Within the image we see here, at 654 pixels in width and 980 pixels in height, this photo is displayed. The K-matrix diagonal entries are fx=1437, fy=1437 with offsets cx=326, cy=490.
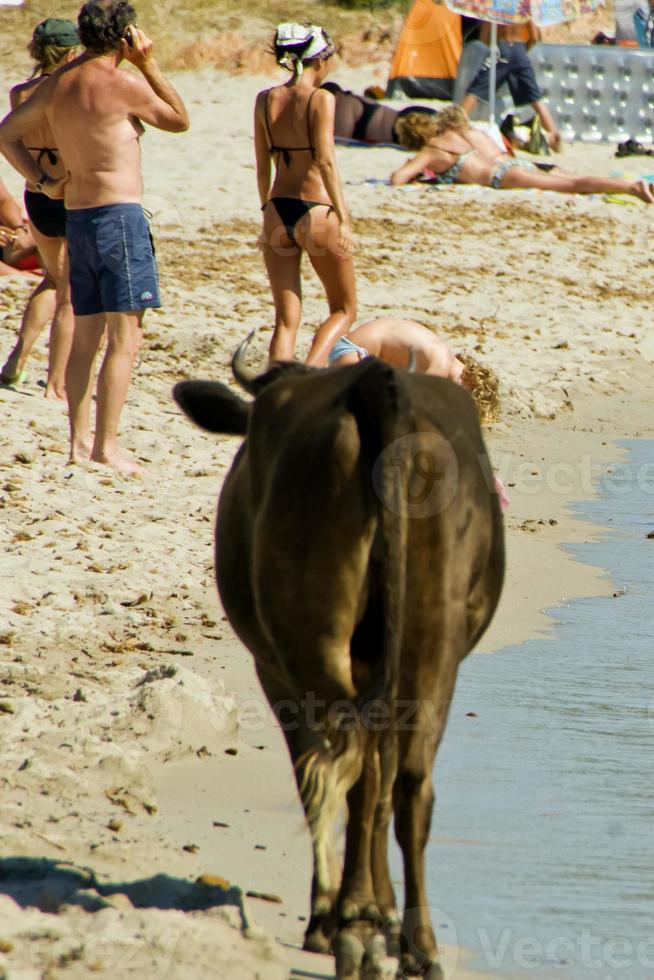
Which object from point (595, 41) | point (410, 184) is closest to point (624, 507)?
point (410, 184)

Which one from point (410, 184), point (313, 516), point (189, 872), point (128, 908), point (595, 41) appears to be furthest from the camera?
point (595, 41)

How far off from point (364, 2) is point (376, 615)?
2410cm

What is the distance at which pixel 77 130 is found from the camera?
22.4ft

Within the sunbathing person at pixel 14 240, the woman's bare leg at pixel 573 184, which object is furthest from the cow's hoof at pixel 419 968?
the woman's bare leg at pixel 573 184

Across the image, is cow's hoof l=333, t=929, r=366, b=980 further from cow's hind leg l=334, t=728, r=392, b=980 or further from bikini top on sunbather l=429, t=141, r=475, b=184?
bikini top on sunbather l=429, t=141, r=475, b=184

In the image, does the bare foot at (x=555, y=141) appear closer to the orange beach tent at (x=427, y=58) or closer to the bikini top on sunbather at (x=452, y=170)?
the orange beach tent at (x=427, y=58)

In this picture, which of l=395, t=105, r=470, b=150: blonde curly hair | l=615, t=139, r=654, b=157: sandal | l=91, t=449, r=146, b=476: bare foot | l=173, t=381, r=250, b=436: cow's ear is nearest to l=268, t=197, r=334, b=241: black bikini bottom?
l=91, t=449, r=146, b=476: bare foot

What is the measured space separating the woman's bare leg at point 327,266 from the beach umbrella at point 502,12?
395 inches

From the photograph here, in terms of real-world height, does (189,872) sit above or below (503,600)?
above

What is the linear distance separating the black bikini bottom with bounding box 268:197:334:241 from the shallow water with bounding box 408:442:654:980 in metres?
2.81

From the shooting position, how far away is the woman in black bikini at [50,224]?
7582mm

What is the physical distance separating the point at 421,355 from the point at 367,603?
337 cm

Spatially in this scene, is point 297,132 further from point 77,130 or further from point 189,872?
point 189,872

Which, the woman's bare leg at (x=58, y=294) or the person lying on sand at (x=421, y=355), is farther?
the woman's bare leg at (x=58, y=294)
